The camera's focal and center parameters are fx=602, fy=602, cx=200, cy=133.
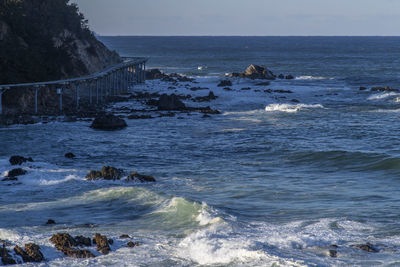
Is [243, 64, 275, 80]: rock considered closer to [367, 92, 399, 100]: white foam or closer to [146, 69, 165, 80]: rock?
[146, 69, 165, 80]: rock

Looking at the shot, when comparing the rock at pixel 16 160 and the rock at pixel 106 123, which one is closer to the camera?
the rock at pixel 16 160

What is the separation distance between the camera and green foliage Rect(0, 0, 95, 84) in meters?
48.8

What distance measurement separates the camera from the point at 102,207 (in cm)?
2112

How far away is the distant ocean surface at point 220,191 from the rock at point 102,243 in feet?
1.19

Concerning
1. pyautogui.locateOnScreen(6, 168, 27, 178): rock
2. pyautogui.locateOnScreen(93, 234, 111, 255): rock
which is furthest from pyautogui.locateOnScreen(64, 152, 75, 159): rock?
pyautogui.locateOnScreen(93, 234, 111, 255): rock

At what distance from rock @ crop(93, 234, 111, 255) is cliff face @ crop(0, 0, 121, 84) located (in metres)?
32.1

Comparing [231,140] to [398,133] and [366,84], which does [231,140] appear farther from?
[366,84]

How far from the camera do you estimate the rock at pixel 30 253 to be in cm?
1532

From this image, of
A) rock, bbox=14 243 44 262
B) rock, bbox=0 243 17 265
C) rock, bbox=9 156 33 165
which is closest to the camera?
rock, bbox=0 243 17 265

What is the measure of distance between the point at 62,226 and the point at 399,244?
9.90 meters

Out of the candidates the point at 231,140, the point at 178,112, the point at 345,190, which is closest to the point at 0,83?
the point at 178,112

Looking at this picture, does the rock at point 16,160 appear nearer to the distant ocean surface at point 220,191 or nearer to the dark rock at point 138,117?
the distant ocean surface at point 220,191

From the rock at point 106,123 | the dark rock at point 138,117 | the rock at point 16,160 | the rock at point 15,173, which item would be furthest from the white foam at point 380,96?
the rock at point 15,173

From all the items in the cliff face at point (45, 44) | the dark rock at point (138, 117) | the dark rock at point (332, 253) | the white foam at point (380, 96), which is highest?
the cliff face at point (45, 44)
